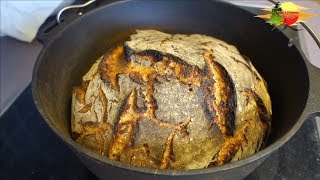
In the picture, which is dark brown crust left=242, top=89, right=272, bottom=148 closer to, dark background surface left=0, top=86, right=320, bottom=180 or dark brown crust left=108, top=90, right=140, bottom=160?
dark background surface left=0, top=86, right=320, bottom=180

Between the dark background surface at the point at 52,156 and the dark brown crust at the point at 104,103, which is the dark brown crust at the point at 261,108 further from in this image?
the dark brown crust at the point at 104,103

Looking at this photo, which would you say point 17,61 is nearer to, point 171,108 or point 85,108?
point 85,108

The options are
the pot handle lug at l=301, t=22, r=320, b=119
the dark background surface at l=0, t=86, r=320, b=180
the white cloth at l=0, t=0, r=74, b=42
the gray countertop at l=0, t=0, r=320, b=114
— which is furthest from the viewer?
the white cloth at l=0, t=0, r=74, b=42

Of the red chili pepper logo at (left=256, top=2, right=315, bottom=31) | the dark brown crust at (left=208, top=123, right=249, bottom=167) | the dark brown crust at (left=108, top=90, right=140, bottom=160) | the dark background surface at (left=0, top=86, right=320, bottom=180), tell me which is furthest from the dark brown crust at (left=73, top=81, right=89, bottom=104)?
the red chili pepper logo at (left=256, top=2, right=315, bottom=31)

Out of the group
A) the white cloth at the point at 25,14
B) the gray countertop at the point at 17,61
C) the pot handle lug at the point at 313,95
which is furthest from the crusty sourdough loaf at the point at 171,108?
the white cloth at the point at 25,14

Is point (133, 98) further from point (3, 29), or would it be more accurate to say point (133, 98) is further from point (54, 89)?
point (3, 29)

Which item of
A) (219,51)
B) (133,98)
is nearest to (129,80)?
(133,98)

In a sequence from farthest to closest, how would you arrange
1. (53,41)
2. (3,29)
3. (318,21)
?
(3,29), (318,21), (53,41)
